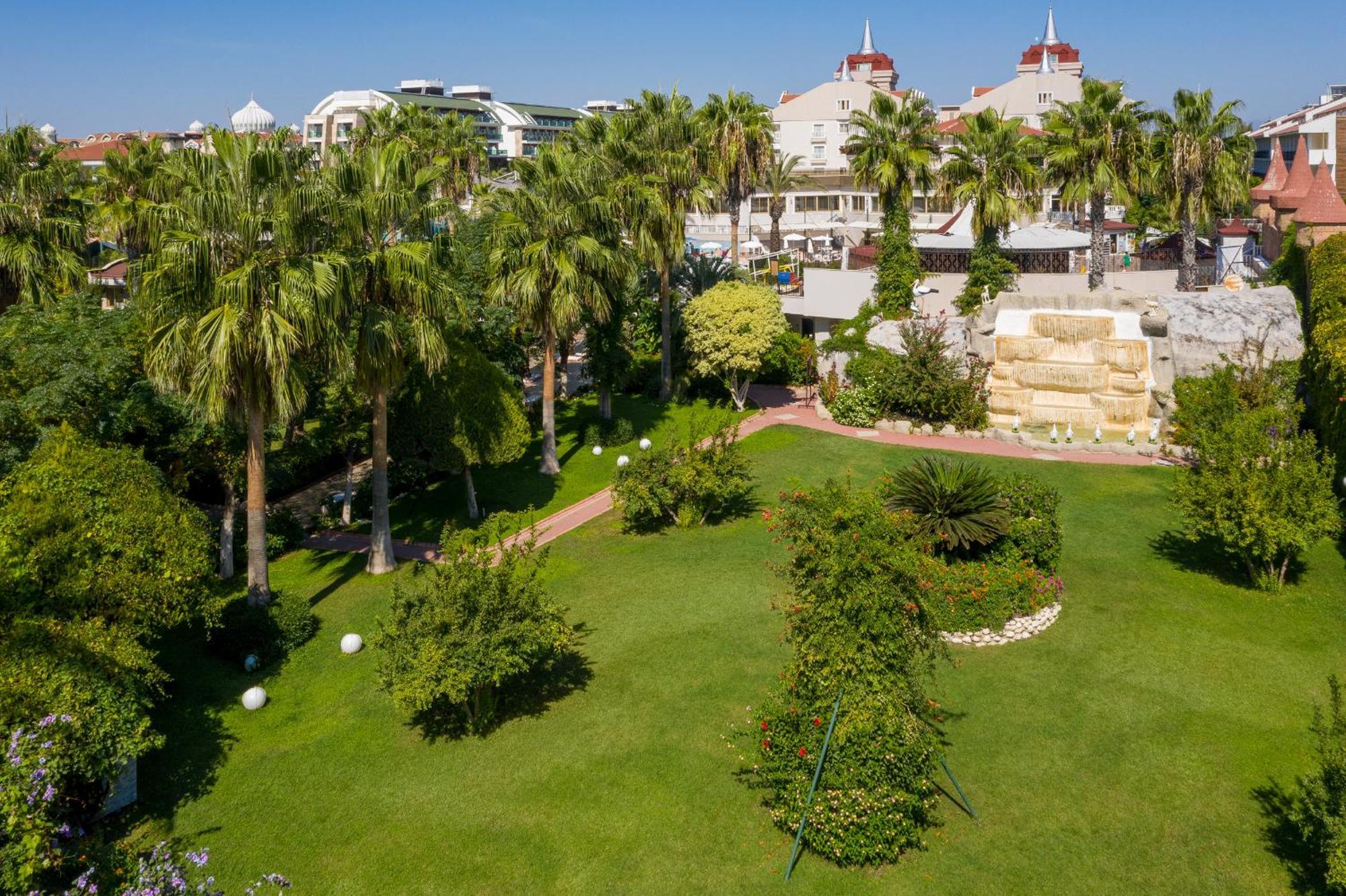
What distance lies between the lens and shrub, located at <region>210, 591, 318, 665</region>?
21.1 metres

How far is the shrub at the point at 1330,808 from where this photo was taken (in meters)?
11.6

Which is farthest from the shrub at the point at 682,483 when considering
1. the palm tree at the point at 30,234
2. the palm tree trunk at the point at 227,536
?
the palm tree at the point at 30,234

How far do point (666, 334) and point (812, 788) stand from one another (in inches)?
1121

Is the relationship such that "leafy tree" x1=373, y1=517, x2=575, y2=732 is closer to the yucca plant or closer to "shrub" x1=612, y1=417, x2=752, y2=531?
the yucca plant

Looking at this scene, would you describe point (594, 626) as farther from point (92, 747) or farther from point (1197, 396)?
point (1197, 396)

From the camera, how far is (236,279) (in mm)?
19297

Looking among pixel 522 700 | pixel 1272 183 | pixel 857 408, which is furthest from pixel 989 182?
pixel 1272 183

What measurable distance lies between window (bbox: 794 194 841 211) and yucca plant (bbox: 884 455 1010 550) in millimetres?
54323

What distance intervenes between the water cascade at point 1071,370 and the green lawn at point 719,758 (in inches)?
485

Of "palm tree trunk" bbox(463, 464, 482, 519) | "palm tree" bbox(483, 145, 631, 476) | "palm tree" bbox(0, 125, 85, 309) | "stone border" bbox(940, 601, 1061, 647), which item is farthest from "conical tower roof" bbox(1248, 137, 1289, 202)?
"palm tree" bbox(0, 125, 85, 309)

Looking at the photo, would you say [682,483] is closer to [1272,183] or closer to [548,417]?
[548,417]

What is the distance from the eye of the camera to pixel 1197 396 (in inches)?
1105

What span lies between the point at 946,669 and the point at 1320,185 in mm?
33369

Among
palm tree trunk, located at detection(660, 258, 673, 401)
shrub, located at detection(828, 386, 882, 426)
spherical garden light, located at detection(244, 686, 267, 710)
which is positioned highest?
palm tree trunk, located at detection(660, 258, 673, 401)
